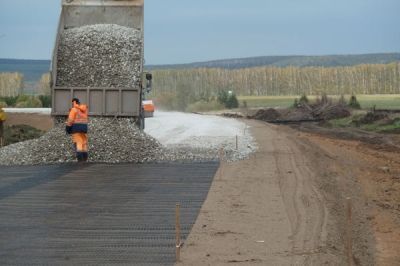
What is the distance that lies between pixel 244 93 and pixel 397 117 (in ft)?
202

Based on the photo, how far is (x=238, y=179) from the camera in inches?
659

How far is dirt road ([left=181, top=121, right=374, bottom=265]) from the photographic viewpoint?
961 centimetres

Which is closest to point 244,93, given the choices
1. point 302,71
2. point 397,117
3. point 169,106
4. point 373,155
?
point 302,71

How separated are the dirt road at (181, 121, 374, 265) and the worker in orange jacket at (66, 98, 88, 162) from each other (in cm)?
354

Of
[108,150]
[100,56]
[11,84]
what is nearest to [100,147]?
[108,150]

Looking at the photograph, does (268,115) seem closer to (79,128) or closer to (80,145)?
(80,145)

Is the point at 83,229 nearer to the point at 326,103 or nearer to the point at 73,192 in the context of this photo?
the point at 73,192

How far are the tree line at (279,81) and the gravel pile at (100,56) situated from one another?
51898 mm

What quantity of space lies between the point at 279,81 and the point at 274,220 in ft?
276

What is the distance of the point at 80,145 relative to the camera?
66.6ft

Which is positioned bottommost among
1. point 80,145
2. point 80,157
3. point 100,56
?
point 80,157

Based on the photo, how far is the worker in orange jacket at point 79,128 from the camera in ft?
65.6

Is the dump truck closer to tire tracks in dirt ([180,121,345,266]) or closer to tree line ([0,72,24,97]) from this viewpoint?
tire tracks in dirt ([180,121,345,266])

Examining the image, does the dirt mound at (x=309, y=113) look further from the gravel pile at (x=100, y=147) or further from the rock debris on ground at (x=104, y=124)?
the gravel pile at (x=100, y=147)
